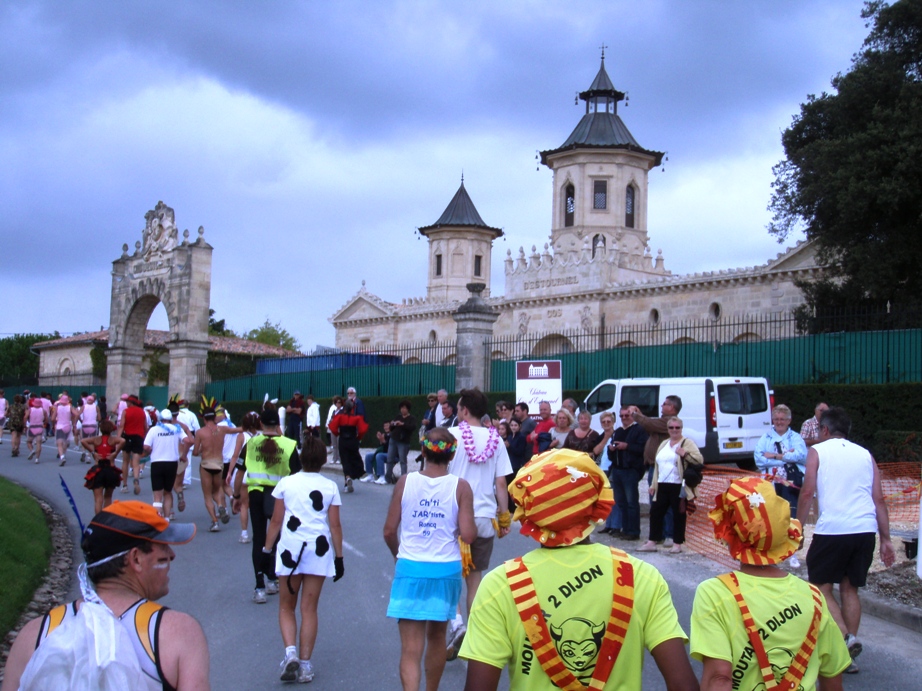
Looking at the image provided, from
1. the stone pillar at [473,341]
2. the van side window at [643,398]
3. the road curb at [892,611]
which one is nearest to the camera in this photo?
the road curb at [892,611]

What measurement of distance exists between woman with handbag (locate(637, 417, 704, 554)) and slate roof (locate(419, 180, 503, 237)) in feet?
185

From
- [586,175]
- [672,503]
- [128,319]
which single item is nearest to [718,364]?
[672,503]

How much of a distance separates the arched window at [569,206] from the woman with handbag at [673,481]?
1777 inches

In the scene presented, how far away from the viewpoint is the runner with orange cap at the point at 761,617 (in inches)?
132

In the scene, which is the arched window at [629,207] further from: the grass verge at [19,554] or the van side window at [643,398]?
the grass verge at [19,554]

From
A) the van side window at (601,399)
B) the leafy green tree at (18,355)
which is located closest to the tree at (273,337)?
the leafy green tree at (18,355)

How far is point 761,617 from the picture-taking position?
3410 mm

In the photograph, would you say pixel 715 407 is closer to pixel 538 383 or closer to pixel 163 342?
pixel 538 383

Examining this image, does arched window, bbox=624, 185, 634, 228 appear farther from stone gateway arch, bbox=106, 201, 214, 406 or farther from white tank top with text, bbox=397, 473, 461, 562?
white tank top with text, bbox=397, 473, 461, 562

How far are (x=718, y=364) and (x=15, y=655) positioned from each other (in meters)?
21.8

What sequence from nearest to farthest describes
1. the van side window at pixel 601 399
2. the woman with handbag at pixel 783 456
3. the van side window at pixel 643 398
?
the woman with handbag at pixel 783 456
the van side window at pixel 643 398
the van side window at pixel 601 399

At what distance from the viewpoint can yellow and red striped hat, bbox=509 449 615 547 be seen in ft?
10.3

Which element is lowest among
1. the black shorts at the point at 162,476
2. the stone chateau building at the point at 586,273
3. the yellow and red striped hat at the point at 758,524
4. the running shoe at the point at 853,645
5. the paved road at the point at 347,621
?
the paved road at the point at 347,621

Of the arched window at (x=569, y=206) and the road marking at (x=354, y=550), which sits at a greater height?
the arched window at (x=569, y=206)
